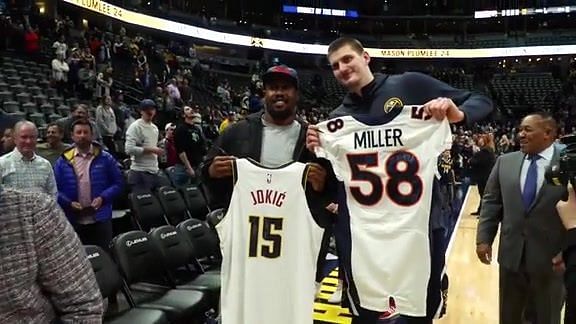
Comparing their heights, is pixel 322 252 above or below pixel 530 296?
above

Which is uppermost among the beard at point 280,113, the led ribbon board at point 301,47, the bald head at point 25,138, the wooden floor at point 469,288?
the led ribbon board at point 301,47

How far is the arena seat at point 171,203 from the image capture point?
18.2 feet

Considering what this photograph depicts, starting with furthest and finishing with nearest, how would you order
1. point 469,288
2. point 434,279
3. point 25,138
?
point 469,288
point 25,138
point 434,279

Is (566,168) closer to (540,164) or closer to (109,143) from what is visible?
(540,164)

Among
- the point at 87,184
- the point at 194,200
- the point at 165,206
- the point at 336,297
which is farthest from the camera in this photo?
the point at 194,200

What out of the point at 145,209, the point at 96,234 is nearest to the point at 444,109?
the point at 96,234

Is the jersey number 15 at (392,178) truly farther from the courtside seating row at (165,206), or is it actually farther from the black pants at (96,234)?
the courtside seating row at (165,206)

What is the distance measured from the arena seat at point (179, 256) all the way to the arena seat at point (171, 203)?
1313 millimetres

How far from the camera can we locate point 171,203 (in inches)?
221

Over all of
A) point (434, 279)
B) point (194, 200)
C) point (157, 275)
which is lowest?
point (157, 275)

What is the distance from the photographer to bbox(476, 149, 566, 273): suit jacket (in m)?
3.15

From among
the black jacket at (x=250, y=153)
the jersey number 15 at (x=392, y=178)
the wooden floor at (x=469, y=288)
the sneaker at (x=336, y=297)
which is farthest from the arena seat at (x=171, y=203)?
the jersey number 15 at (x=392, y=178)

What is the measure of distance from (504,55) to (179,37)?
63.2 feet

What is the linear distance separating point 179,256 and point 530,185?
2335mm
